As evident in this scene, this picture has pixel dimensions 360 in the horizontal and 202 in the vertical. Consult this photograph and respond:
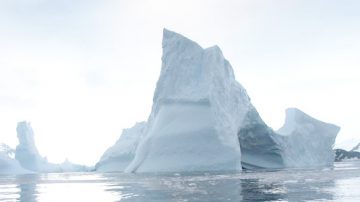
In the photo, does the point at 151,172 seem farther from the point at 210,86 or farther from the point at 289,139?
the point at 289,139

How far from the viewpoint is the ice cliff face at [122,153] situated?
165ft

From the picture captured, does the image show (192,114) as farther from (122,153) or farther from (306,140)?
(122,153)

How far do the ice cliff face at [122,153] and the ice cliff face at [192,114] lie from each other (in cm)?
1481

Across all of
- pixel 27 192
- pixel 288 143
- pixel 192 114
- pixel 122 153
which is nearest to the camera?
pixel 27 192

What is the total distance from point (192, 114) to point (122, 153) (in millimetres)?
20135

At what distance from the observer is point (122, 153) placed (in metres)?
50.2

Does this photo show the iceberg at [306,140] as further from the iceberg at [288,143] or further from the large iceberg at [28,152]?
the large iceberg at [28,152]

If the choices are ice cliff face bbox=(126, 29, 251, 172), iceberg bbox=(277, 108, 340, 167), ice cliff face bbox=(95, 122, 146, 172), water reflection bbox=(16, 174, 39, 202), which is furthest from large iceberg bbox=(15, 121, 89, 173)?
water reflection bbox=(16, 174, 39, 202)

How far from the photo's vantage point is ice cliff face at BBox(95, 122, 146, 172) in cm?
5019

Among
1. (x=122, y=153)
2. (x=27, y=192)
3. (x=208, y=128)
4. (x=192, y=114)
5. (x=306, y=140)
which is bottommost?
(x=27, y=192)

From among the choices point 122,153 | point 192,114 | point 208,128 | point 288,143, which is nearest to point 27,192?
point 208,128

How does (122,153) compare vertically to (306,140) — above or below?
below

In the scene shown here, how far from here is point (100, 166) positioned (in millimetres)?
54562

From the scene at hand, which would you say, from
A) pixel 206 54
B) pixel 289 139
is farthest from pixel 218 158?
pixel 289 139
